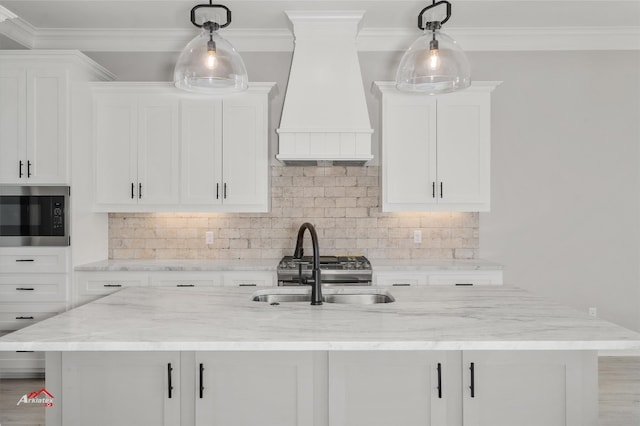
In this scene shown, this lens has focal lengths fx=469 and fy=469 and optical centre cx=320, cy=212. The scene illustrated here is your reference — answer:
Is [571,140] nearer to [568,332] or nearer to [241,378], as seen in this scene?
[568,332]

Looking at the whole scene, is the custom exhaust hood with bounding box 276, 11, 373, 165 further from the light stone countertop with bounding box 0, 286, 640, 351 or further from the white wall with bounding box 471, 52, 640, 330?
the light stone countertop with bounding box 0, 286, 640, 351

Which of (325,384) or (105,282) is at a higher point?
(105,282)

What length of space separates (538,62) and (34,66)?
4.38 meters

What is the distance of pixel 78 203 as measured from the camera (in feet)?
12.6

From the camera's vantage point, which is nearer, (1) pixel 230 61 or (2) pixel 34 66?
(1) pixel 230 61

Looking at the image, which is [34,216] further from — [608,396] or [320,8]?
[608,396]

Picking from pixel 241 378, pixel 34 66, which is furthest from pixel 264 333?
pixel 34 66

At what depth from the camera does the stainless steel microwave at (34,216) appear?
3.69 meters

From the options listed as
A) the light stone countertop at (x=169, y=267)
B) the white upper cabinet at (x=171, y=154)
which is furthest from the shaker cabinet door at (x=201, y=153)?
the light stone countertop at (x=169, y=267)

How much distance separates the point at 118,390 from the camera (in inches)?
71.6

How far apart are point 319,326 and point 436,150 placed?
8.77 ft

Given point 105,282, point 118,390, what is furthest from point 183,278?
point 118,390

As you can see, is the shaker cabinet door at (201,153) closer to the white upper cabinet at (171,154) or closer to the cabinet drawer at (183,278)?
the white upper cabinet at (171,154)

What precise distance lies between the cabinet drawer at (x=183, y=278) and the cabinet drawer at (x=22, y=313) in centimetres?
75
